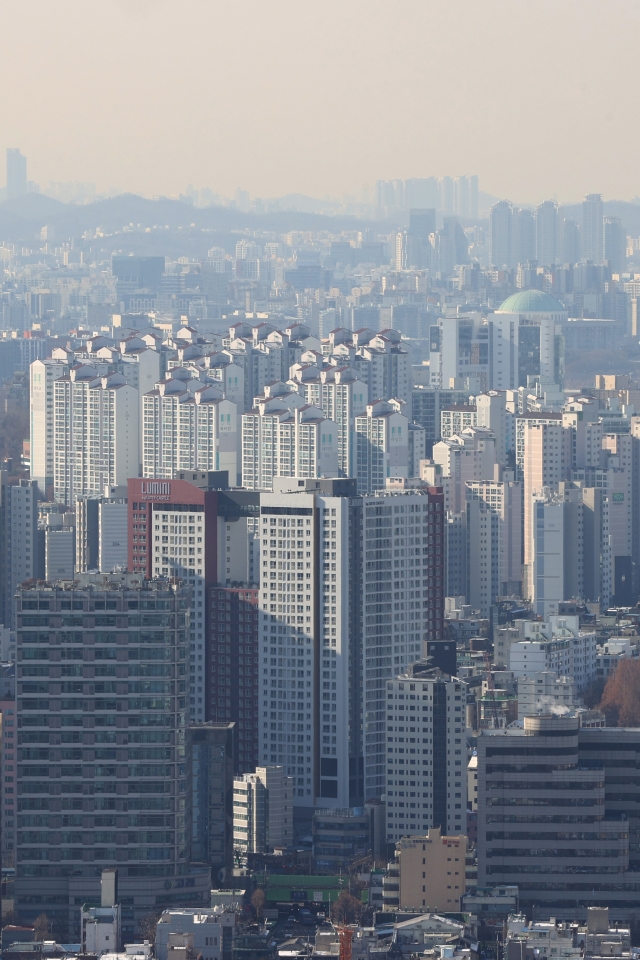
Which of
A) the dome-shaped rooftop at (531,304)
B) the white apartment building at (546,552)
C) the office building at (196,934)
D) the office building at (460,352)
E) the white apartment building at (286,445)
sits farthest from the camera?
the dome-shaped rooftop at (531,304)

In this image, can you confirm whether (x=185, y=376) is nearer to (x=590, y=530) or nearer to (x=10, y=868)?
(x=590, y=530)

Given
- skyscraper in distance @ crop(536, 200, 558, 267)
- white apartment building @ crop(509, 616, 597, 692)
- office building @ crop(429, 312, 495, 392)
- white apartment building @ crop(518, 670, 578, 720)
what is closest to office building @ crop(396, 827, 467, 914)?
white apartment building @ crop(518, 670, 578, 720)

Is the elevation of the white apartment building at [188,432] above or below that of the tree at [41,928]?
above

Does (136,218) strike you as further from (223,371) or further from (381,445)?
(381,445)

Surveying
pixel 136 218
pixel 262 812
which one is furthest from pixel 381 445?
pixel 136 218

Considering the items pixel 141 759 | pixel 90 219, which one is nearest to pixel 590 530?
pixel 141 759

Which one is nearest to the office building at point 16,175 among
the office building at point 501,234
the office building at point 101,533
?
the office building at point 501,234

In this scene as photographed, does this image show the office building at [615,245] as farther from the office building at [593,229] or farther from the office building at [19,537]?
the office building at [19,537]
